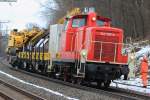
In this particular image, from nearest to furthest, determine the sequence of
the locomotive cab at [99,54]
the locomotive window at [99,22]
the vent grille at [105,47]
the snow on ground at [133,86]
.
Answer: the locomotive cab at [99,54] → the vent grille at [105,47] → the snow on ground at [133,86] → the locomotive window at [99,22]

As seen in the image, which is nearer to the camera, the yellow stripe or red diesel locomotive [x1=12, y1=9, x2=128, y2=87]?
red diesel locomotive [x1=12, y1=9, x2=128, y2=87]

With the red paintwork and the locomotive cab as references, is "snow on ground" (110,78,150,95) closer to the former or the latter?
the locomotive cab

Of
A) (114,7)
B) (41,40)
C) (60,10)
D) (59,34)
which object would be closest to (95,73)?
(59,34)

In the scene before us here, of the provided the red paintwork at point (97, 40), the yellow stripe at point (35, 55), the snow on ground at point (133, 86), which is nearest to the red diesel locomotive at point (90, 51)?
the red paintwork at point (97, 40)

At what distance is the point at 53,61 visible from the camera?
1033 inches

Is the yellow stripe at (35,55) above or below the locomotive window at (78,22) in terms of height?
below

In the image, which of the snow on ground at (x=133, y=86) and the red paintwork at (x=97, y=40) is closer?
the red paintwork at (x=97, y=40)

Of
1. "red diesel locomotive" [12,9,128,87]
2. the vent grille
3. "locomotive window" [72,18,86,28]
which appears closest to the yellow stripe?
"red diesel locomotive" [12,9,128,87]

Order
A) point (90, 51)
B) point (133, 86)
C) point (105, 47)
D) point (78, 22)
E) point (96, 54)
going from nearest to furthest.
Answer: point (90, 51)
point (96, 54)
point (105, 47)
point (78, 22)
point (133, 86)

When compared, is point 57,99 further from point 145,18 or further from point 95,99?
point 145,18

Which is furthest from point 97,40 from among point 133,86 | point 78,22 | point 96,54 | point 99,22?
point 133,86

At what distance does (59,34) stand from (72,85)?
379 cm

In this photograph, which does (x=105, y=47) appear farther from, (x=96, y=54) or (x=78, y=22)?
(x=78, y=22)

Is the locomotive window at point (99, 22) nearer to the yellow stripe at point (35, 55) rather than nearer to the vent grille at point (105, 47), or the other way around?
the vent grille at point (105, 47)
